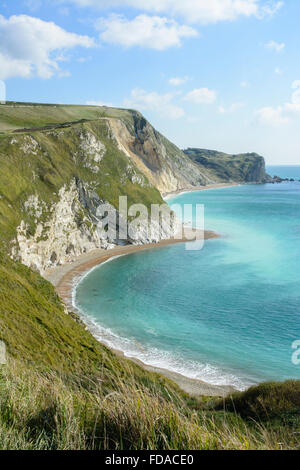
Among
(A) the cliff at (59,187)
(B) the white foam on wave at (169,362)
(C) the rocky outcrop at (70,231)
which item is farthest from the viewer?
(A) the cliff at (59,187)

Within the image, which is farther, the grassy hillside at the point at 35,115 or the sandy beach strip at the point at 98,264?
the grassy hillside at the point at 35,115

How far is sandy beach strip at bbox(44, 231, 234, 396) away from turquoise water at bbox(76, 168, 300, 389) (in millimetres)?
1063

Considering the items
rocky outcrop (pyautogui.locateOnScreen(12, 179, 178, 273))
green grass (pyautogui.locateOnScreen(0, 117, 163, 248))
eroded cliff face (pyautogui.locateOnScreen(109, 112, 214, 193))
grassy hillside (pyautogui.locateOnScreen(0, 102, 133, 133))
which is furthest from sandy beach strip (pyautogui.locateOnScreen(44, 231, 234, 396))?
eroded cliff face (pyautogui.locateOnScreen(109, 112, 214, 193))

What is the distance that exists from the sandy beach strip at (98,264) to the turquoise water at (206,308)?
1063 millimetres

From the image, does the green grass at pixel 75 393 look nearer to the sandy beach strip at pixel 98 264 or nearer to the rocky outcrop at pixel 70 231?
the rocky outcrop at pixel 70 231

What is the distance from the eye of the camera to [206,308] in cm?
3769

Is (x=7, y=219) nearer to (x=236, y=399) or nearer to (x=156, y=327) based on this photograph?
(x=156, y=327)

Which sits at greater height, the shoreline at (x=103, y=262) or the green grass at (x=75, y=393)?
the green grass at (x=75, y=393)

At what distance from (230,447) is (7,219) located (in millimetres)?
44491

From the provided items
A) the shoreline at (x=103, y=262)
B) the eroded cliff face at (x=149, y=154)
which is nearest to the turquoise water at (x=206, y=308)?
the shoreline at (x=103, y=262)

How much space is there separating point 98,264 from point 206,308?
70.2 ft

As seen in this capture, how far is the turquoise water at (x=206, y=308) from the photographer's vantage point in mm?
27906

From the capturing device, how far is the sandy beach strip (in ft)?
77.8

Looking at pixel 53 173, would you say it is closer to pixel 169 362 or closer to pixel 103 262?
pixel 103 262
